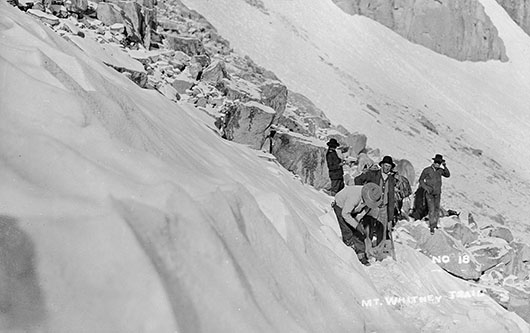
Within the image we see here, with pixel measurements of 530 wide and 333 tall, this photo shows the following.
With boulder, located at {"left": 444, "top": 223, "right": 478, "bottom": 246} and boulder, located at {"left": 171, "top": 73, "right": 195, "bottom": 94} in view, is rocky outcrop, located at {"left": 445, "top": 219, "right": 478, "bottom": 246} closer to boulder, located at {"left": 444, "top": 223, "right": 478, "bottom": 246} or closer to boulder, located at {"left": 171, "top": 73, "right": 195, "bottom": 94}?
boulder, located at {"left": 444, "top": 223, "right": 478, "bottom": 246}

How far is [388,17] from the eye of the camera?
128 feet

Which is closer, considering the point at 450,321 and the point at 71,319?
the point at 71,319

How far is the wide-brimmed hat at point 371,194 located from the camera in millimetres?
5617

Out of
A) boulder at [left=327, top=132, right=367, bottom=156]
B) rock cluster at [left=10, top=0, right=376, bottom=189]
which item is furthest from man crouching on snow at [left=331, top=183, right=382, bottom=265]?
boulder at [left=327, top=132, right=367, bottom=156]

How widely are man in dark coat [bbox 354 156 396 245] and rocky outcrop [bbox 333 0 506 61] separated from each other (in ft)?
104

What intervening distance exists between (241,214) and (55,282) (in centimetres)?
153

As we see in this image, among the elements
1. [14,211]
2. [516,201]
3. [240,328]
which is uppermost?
[14,211]

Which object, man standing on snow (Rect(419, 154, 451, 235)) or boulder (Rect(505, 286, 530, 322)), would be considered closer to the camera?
boulder (Rect(505, 286, 530, 322))

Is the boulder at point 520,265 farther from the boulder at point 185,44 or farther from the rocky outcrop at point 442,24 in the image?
the rocky outcrop at point 442,24

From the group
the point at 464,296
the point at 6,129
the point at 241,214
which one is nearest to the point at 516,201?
the point at 464,296

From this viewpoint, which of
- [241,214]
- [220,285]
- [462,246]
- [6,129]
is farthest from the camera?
[462,246]

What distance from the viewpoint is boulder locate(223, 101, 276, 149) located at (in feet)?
32.5

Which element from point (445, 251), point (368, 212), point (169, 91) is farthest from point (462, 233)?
point (169, 91)

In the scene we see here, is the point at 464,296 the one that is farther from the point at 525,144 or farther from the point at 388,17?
the point at 388,17
